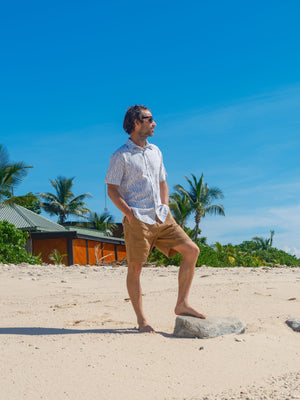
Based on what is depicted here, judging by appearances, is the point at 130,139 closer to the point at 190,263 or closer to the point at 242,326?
the point at 190,263

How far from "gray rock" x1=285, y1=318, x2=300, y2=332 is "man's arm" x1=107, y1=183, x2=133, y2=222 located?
2026 millimetres

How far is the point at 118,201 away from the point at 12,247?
13268mm

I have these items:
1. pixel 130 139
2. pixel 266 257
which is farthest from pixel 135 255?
pixel 266 257

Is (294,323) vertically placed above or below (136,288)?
below

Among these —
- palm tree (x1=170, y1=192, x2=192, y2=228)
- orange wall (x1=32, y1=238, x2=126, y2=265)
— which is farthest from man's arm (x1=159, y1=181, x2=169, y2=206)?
palm tree (x1=170, y1=192, x2=192, y2=228)

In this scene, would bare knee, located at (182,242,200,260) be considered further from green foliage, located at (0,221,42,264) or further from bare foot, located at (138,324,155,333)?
green foliage, located at (0,221,42,264)

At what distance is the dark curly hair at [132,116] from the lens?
4164mm

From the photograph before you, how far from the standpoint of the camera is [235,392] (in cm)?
294

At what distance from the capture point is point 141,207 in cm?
404

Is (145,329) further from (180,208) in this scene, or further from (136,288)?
(180,208)

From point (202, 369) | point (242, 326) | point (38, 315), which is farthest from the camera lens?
point (38, 315)

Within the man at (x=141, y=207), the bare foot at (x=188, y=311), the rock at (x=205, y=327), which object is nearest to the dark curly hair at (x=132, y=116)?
the man at (x=141, y=207)

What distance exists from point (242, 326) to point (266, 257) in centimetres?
2236

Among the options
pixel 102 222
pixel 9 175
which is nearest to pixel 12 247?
pixel 9 175
